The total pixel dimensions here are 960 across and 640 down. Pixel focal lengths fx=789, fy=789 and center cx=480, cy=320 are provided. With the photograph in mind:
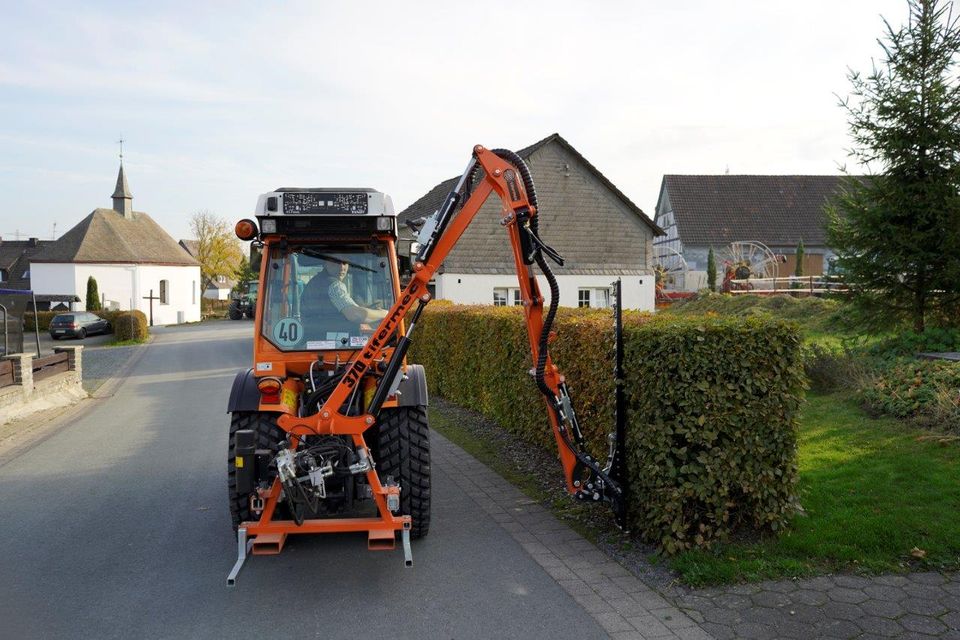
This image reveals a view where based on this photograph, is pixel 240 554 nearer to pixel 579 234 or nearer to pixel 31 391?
pixel 31 391

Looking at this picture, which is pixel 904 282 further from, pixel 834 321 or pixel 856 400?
pixel 856 400

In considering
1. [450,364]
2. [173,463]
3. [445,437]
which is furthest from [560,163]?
[173,463]

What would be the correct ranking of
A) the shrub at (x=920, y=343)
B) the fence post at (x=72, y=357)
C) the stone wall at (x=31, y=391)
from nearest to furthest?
the shrub at (x=920, y=343) < the stone wall at (x=31, y=391) < the fence post at (x=72, y=357)

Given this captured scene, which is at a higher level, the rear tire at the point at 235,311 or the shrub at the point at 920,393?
the rear tire at the point at 235,311

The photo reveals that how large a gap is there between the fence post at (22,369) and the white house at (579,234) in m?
17.3

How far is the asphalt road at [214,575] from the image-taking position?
4.92 metres

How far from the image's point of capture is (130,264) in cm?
5831

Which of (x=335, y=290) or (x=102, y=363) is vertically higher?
(x=335, y=290)

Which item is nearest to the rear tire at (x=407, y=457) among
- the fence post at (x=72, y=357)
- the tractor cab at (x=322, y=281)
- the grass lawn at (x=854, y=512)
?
the tractor cab at (x=322, y=281)

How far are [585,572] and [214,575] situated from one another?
2.73m

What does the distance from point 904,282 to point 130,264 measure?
A: 56.7 metres

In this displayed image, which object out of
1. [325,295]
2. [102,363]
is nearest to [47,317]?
[102,363]

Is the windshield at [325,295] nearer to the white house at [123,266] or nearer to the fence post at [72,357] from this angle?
the fence post at [72,357]

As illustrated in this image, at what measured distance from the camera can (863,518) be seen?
19.4ft
